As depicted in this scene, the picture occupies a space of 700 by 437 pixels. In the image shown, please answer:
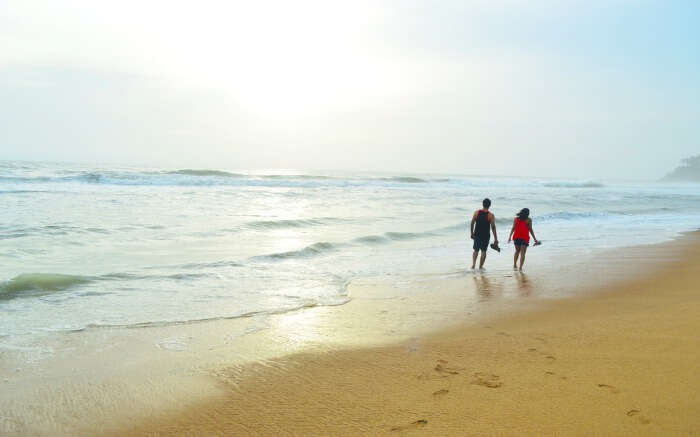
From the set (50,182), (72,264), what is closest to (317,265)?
(72,264)

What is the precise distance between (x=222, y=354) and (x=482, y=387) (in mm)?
2409

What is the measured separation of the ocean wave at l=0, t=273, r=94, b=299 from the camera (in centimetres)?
702

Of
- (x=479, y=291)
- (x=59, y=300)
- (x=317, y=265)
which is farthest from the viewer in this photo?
(x=317, y=265)

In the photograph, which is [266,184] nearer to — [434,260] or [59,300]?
[434,260]

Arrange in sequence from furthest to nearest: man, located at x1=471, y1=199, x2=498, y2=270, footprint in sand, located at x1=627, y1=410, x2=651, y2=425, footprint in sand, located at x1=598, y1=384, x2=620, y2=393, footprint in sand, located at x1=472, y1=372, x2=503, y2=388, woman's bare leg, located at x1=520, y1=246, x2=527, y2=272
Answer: man, located at x1=471, y1=199, x2=498, y2=270, woman's bare leg, located at x1=520, y1=246, x2=527, y2=272, footprint in sand, located at x1=472, y1=372, x2=503, y2=388, footprint in sand, located at x1=598, y1=384, x2=620, y2=393, footprint in sand, located at x1=627, y1=410, x2=651, y2=425

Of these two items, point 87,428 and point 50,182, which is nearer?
point 87,428

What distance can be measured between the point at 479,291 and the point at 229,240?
7.10 m

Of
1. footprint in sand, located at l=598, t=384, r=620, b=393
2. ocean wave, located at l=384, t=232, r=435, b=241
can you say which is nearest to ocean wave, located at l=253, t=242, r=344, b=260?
ocean wave, located at l=384, t=232, r=435, b=241

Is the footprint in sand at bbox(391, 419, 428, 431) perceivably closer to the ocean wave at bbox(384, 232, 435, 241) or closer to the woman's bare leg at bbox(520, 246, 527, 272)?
the woman's bare leg at bbox(520, 246, 527, 272)

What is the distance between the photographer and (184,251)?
1076 cm

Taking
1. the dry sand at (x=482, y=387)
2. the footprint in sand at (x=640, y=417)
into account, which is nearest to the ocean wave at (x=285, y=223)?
the dry sand at (x=482, y=387)

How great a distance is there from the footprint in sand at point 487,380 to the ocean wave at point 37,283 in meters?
6.26

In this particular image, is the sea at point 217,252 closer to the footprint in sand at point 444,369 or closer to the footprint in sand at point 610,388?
the footprint in sand at point 444,369

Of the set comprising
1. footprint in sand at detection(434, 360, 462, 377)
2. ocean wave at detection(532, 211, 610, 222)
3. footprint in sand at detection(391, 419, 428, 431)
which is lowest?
footprint in sand at detection(434, 360, 462, 377)
